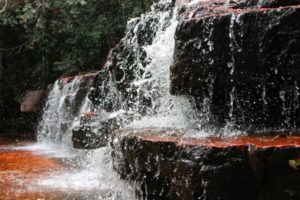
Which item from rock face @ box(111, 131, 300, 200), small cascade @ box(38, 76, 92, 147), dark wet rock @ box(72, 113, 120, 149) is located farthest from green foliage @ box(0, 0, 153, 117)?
rock face @ box(111, 131, 300, 200)

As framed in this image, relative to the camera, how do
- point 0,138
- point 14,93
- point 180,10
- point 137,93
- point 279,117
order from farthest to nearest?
point 14,93, point 0,138, point 137,93, point 180,10, point 279,117

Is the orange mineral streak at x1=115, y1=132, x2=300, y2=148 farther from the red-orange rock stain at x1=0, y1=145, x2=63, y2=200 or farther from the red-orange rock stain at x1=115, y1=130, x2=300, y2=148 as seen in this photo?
the red-orange rock stain at x1=0, y1=145, x2=63, y2=200

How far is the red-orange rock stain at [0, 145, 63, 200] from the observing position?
5462 millimetres

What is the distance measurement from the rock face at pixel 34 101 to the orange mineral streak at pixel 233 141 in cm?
839

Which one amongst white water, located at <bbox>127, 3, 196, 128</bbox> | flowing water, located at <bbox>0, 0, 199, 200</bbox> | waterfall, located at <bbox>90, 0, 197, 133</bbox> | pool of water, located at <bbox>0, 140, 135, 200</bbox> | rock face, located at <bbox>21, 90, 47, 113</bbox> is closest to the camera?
pool of water, located at <bbox>0, 140, 135, 200</bbox>

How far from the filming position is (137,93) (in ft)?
26.7

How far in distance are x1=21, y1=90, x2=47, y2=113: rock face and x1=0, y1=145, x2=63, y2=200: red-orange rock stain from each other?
311 centimetres

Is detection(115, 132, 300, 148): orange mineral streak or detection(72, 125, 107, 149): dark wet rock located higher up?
detection(115, 132, 300, 148): orange mineral streak

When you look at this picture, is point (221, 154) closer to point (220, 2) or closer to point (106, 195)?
point (106, 195)

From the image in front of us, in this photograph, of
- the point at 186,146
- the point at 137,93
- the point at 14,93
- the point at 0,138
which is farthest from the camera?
the point at 14,93

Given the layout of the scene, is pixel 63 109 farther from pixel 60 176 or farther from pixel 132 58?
pixel 60 176

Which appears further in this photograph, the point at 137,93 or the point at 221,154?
the point at 137,93

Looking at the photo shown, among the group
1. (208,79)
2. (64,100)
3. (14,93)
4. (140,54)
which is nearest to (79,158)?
(140,54)

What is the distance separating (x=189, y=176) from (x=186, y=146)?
263 mm
